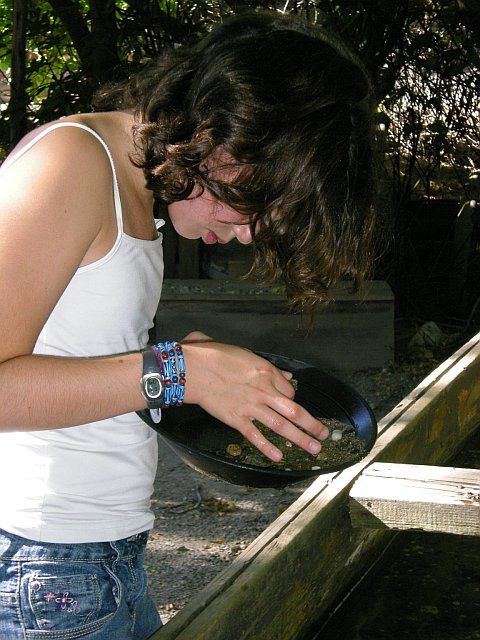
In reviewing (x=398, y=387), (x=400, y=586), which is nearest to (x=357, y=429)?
(x=400, y=586)

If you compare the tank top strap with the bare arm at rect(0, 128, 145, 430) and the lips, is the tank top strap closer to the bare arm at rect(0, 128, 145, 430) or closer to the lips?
the bare arm at rect(0, 128, 145, 430)

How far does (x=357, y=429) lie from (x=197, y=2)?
532 centimetres

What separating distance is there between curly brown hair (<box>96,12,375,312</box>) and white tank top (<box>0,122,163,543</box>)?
0.47 ft

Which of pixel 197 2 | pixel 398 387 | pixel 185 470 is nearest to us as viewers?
pixel 185 470

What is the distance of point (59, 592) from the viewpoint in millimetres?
1245

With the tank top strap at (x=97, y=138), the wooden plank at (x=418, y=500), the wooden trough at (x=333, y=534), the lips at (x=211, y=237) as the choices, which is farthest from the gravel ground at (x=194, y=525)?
the tank top strap at (x=97, y=138)

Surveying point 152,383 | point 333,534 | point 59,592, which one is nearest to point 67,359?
point 152,383

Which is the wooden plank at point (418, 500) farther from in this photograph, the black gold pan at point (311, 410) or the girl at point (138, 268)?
the girl at point (138, 268)

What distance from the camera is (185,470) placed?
13.0 feet

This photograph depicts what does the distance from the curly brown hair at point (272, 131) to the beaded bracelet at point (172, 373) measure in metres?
0.24

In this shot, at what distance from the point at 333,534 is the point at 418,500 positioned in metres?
0.19

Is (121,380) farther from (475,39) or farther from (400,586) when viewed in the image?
(475,39)

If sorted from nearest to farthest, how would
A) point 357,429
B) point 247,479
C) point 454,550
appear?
point 247,479
point 357,429
point 454,550

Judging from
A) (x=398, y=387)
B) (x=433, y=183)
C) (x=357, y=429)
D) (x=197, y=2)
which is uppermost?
(x=197, y=2)
